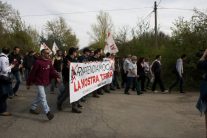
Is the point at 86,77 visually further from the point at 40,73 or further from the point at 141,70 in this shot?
the point at 141,70

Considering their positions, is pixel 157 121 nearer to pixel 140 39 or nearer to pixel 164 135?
pixel 164 135

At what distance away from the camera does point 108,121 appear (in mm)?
10102

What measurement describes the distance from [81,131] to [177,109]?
4971 mm

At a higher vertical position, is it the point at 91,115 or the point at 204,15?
the point at 204,15

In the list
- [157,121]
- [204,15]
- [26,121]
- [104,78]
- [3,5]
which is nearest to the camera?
[26,121]

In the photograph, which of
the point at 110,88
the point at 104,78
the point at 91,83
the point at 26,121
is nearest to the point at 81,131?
the point at 26,121

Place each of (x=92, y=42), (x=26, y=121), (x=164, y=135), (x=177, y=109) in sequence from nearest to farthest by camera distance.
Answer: (x=164, y=135) < (x=26, y=121) < (x=177, y=109) < (x=92, y=42)

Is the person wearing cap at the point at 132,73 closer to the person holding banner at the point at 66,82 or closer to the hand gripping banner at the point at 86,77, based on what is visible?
the hand gripping banner at the point at 86,77

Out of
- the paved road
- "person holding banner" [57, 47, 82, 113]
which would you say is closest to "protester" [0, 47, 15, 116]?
the paved road

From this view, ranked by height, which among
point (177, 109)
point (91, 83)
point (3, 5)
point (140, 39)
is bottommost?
point (177, 109)

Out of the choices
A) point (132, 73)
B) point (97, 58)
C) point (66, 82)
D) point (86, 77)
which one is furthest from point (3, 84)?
point (132, 73)

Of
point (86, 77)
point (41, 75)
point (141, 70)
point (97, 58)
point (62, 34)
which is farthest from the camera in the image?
point (62, 34)

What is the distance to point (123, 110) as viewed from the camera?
474 inches

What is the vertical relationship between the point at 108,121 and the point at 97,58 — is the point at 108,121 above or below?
below
